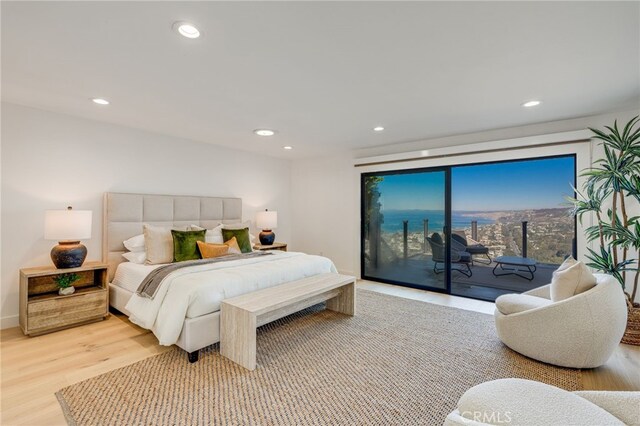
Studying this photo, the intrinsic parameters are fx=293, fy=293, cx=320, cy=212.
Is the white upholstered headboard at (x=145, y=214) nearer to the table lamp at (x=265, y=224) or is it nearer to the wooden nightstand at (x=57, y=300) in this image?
the wooden nightstand at (x=57, y=300)

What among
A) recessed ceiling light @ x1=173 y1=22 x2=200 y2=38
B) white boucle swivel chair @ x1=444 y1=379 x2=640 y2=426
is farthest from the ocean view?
recessed ceiling light @ x1=173 y1=22 x2=200 y2=38

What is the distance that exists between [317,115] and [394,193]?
92.9 inches

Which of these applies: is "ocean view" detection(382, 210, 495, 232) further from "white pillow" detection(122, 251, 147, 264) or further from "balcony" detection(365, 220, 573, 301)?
"white pillow" detection(122, 251, 147, 264)

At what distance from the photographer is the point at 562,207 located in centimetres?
412

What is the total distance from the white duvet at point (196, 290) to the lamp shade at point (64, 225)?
0.91 meters

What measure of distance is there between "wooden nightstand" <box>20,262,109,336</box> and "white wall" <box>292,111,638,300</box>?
359cm

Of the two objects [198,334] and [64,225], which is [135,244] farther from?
[198,334]

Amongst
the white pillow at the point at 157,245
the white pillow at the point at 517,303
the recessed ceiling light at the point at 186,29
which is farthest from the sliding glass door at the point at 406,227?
the recessed ceiling light at the point at 186,29

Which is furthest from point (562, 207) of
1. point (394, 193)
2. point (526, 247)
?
point (394, 193)

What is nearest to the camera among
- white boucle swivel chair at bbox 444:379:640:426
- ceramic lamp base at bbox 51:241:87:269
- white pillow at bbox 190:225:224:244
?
white boucle swivel chair at bbox 444:379:640:426

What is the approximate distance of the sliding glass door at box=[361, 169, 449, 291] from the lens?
4652mm

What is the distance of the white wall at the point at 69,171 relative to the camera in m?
3.09

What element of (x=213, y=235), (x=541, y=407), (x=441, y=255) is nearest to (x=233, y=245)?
(x=213, y=235)

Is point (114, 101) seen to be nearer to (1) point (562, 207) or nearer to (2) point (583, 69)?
(2) point (583, 69)
